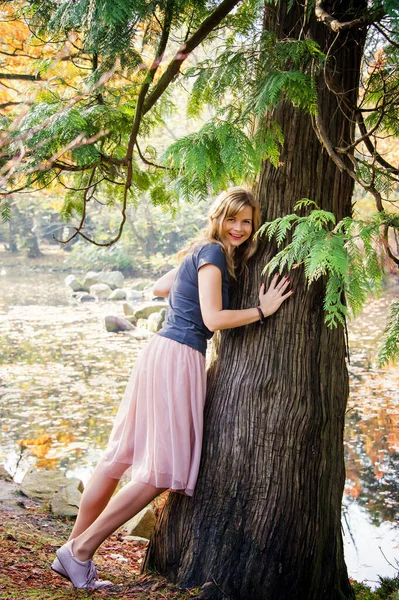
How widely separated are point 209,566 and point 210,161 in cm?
193

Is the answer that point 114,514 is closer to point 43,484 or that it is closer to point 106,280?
point 43,484

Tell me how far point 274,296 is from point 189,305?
1.41 ft

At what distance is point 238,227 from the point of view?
3160mm

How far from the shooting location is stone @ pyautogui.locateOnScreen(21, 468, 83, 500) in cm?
515

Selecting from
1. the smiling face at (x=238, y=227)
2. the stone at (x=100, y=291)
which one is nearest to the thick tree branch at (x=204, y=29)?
the smiling face at (x=238, y=227)

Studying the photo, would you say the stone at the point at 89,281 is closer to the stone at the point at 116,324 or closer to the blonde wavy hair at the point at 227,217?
the stone at the point at 116,324

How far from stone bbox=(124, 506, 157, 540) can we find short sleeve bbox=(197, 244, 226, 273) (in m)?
2.52

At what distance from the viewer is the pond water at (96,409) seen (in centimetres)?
550

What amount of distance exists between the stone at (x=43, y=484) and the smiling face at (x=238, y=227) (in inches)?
110

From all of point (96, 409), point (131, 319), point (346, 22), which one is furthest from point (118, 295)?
point (346, 22)

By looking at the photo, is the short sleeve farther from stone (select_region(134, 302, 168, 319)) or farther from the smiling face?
stone (select_region(134, 302, 168, 319))

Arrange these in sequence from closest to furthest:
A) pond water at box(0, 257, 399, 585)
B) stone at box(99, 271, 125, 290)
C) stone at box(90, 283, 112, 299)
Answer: pond water at box(0, 257, 399, 585) → stone at box(90, 283, 112, 299) → stone at box(99, 271, 125, 290)

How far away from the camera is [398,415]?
8039 mm

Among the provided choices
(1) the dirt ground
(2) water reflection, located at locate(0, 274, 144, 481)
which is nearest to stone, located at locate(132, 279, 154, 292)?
(2) water reflection, located at locate(0, 274, 144, 481)
